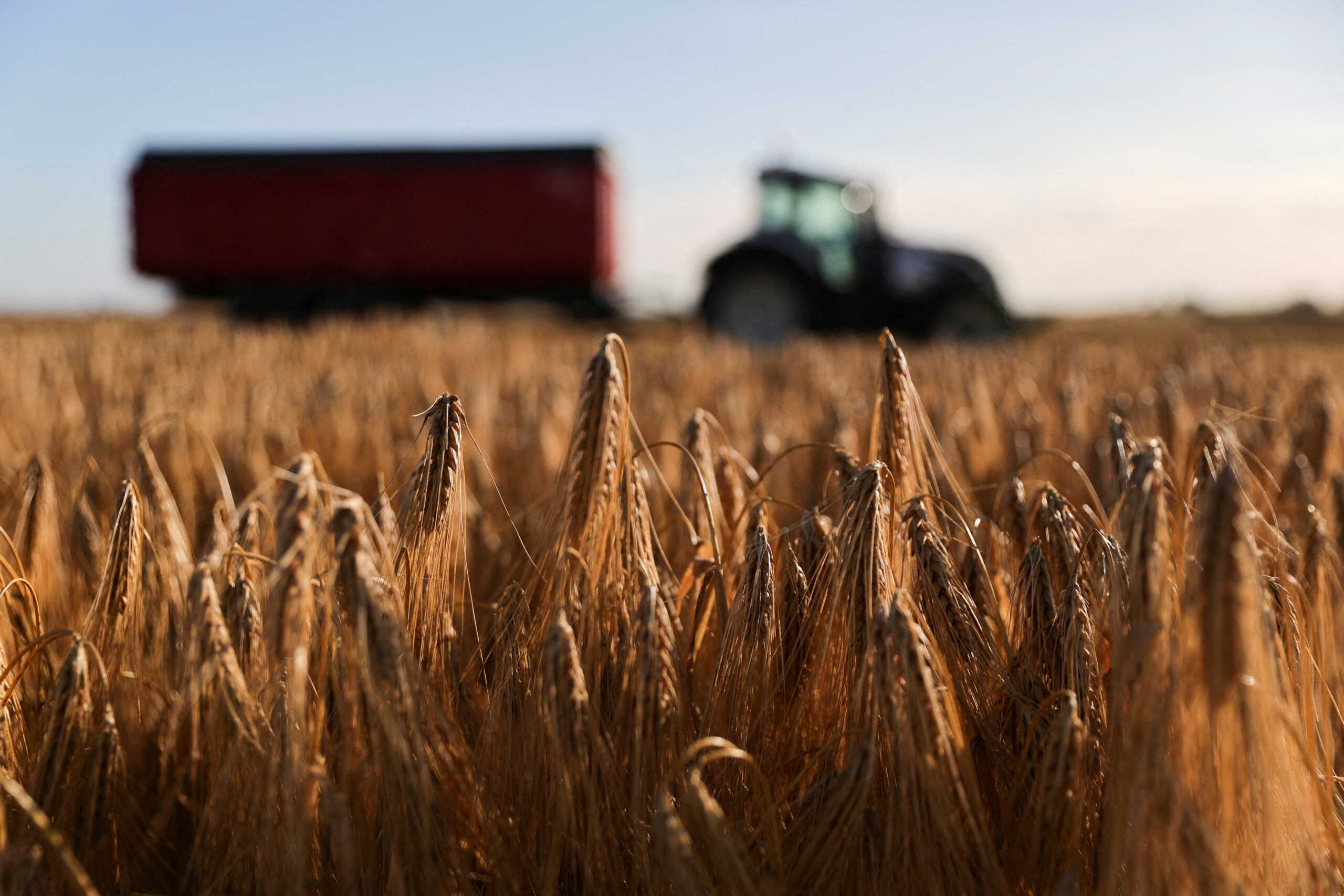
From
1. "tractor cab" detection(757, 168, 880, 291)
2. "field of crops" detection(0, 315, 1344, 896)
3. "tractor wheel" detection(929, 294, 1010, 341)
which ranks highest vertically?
"tractor cab" detection(757, 168, 880, 291)

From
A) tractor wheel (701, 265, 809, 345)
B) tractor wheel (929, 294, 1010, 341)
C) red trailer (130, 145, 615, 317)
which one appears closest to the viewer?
tractor wheel (929, 294, 1010, 341)

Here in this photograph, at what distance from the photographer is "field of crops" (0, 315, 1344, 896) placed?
750 mm

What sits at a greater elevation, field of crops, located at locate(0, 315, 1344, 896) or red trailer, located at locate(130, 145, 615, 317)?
red trailer, located at locate(130, 145, 615, 317)

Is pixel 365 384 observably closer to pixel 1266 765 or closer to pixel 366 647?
pixel 366 647

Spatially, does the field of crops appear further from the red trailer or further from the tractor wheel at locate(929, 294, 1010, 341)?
the red trailer

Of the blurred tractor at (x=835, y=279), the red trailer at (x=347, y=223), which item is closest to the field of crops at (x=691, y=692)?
the blurred tractor at (x=835, y=279)

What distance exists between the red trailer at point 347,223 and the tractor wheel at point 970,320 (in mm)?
5518

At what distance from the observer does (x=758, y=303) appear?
1093 centimetres

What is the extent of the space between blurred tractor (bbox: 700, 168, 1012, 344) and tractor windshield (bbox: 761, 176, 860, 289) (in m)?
0.01

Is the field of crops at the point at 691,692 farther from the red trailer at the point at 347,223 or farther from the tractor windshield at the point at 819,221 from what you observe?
the red trailer at the point at 347,223

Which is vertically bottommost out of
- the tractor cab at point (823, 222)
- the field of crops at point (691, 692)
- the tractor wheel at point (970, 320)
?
the field of crops at point (691, 692)

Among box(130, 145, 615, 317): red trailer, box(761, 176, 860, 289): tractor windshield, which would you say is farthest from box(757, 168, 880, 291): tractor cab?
box(130, 145, 615, 317): red trailer

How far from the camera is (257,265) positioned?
1440cm

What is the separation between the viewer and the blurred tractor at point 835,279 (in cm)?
1053
